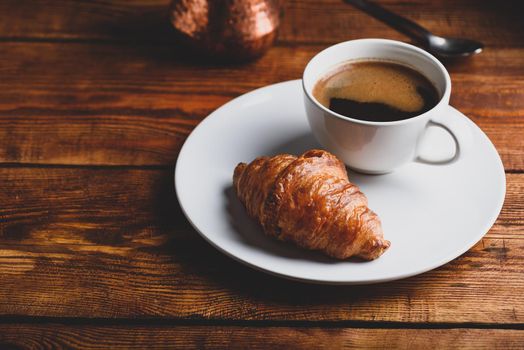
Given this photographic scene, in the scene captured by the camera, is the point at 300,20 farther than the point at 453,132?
Yes

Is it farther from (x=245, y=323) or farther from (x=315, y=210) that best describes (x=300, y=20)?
(x=245, y=323)

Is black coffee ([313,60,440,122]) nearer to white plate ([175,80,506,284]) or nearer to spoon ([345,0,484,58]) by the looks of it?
white plate ([175,80,506,284])

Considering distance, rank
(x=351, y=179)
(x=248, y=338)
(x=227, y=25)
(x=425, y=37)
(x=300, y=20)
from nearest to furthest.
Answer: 1. (x=248, y=338)
2. (x=351, y=179)
3. (x=227, y=25)
4. (x=425, y=37)
5. (x=300, y=20)

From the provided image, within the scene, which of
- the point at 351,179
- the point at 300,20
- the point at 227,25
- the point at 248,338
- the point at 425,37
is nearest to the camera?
the point at 248,338

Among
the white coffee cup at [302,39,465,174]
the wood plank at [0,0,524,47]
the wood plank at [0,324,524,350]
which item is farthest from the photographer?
the wood plank at [0,0,524,47]

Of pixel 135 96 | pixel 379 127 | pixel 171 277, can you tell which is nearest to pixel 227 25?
pixel 135 96

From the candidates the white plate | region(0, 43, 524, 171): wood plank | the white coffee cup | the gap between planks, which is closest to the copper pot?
region(0, 43, 524, 171): wood plank

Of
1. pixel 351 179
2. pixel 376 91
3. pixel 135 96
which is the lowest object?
pixel 135 96
